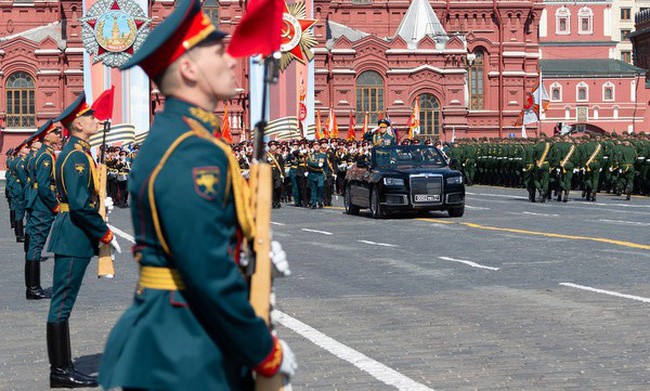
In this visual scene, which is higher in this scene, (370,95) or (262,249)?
(370,95)

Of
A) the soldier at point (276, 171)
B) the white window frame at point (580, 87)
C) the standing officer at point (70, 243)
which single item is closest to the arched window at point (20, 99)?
the soldier at point (276, 171)

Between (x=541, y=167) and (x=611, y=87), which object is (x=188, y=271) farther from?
(x=611, y=87)

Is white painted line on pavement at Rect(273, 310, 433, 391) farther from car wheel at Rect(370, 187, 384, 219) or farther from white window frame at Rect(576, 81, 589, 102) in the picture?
white window frame at Rect(576, 81, 589, 102)

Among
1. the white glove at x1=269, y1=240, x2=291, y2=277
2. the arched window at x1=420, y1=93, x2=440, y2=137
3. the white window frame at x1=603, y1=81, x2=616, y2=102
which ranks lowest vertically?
the white glove at x1=269, y1=240, x2=291, y2=277

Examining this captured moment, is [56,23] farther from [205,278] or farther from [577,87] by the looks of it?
[205,278]

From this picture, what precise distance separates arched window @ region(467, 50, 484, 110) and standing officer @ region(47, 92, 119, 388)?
245 ft

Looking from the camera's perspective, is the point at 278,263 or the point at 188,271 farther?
the point at 278,263

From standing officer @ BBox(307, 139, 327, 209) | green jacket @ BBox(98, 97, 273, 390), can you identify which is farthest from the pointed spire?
green jacket @ BBox(98, 97, 273, 390)

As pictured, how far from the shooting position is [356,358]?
32.0 ft

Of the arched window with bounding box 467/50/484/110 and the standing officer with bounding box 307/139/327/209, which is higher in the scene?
the arched window with bounding box 467/50/484/110

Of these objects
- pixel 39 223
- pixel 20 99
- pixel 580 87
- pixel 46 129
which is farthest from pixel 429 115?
pixel 46 129

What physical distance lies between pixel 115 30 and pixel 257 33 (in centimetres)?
4784

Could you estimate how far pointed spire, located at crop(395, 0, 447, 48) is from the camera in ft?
258

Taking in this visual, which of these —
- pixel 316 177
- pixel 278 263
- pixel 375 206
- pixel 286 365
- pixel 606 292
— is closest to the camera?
pixel 286 365
